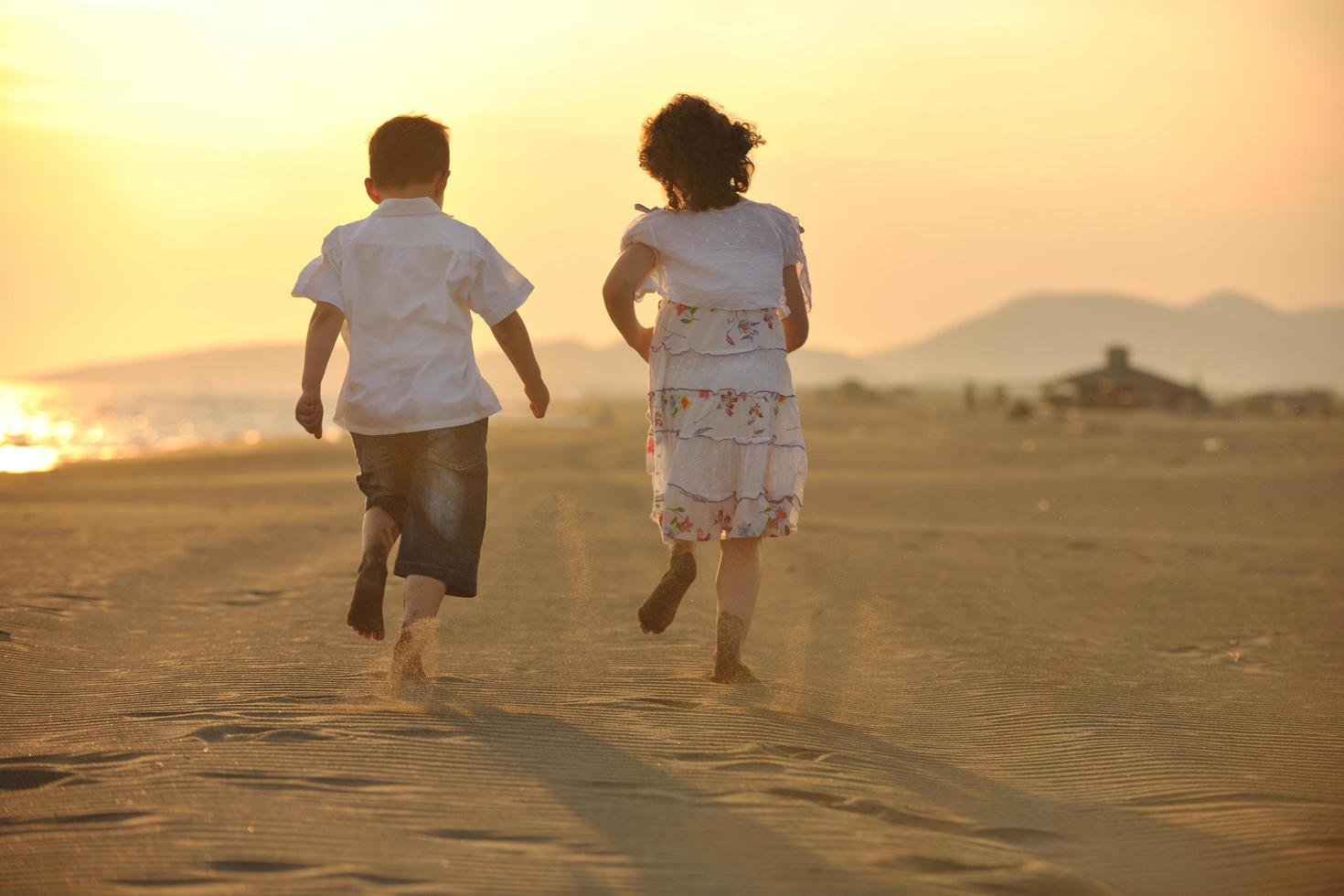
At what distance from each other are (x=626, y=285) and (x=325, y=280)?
39.4 inches

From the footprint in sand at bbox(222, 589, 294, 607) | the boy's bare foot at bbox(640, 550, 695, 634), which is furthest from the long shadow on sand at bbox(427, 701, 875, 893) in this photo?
the footprint in sand at bbox(222, 589, 294, 607)

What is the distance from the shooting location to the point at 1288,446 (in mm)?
25109

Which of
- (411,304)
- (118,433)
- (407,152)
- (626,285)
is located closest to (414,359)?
(411,304)

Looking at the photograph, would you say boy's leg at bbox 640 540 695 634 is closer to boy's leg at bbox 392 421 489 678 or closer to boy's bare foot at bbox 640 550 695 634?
boy's bare foot at bbox 640 550 695 634

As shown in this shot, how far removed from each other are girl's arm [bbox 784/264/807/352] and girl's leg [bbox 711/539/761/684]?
0.75 metres

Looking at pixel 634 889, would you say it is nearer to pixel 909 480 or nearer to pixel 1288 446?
pixel 909 480

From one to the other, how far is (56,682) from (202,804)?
201 cm

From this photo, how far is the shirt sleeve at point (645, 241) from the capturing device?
490 centimetres

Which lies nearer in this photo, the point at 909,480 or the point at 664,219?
the point at 664,219

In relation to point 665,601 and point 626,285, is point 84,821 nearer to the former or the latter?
point 665,601

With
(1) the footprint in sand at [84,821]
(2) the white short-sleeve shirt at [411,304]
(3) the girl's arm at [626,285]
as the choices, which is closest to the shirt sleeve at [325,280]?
(2) the white short-sleeve shirt at [411,304]

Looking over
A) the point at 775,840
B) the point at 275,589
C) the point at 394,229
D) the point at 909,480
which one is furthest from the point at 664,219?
the point at 909,480

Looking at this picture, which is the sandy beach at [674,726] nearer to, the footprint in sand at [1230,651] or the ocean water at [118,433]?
the footprint in sand at [1230,651]

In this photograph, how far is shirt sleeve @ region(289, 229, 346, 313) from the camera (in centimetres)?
457
